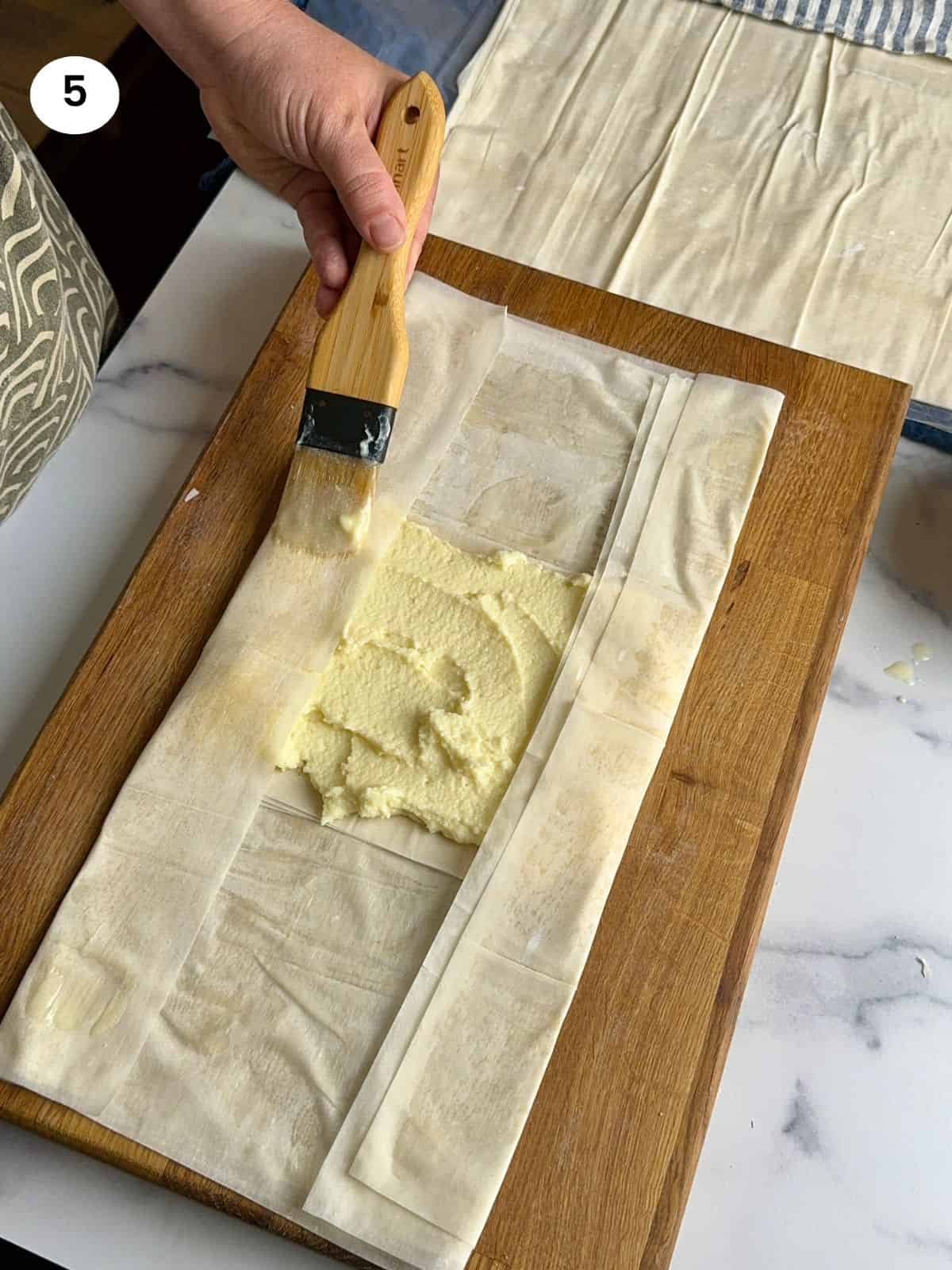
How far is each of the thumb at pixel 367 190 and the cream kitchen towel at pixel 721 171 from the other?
29 centimetres

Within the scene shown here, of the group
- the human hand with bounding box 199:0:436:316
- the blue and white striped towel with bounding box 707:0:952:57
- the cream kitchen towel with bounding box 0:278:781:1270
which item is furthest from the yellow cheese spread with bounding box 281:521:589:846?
the blue and white striped towel with bounding box 707:0:952:57

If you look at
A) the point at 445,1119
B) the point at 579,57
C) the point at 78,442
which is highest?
the point at 579,57

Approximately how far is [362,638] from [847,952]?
1.39ft

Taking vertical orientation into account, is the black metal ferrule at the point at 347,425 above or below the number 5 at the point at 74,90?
below

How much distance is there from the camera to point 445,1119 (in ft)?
2.21

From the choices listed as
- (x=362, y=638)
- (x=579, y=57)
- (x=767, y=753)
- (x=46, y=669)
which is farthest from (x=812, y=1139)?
(x=579, y=57)

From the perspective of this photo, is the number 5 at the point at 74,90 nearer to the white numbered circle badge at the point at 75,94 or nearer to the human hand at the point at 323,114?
the white numbered circle badge at the point at 75,94

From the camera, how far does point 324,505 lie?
84 centimetres

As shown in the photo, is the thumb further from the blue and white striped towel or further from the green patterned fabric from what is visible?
the blue and white striped towel

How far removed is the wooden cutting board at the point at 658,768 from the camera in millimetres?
674

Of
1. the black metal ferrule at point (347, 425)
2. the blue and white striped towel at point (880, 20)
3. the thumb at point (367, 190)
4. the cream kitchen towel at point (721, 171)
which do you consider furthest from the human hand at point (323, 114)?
the blue and white striped towel at point (880, 20)

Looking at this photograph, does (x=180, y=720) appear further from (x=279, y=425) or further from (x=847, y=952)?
(x=847, y=952)

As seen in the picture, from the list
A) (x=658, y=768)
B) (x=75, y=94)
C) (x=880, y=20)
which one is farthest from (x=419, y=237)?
(x=75, y=94)

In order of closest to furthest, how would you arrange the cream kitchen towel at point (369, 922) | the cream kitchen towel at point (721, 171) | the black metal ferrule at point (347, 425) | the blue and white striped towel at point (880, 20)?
the cream kitchen towel at point (369, 922)
the black metal ferrule at point (347, 425)
the cream kitchen towel at point (721, 171)
the blue and white striped towel at point (880, 20)
